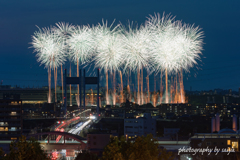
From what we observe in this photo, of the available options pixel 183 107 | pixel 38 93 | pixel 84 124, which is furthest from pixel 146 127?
pixel 38 93

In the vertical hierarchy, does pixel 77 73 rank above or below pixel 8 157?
above

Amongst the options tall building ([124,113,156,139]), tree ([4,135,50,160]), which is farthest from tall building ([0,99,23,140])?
tree ([4,135,50,160])

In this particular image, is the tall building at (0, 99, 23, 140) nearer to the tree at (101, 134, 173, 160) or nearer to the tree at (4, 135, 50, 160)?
the tree at (101, 134, 173, 160)

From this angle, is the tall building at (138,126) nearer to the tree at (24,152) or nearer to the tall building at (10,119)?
the tall building at (10,119)

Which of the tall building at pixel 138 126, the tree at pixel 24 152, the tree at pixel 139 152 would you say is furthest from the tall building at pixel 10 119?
the tree at pixel 24 152

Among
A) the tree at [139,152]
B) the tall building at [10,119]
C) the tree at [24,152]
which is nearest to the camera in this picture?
the tree at [24,152]

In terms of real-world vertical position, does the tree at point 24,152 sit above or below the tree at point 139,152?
above

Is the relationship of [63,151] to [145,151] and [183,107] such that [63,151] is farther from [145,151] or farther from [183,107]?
[183,107]

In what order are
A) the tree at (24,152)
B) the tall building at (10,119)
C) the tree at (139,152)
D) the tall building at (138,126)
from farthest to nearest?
the tall building at (138,126) < the tall building at (10,119) < the tree at (139,152) < the tree at (24,152)

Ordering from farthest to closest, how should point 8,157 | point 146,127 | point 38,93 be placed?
point 38,93 < point 146,127 < point 8,157
